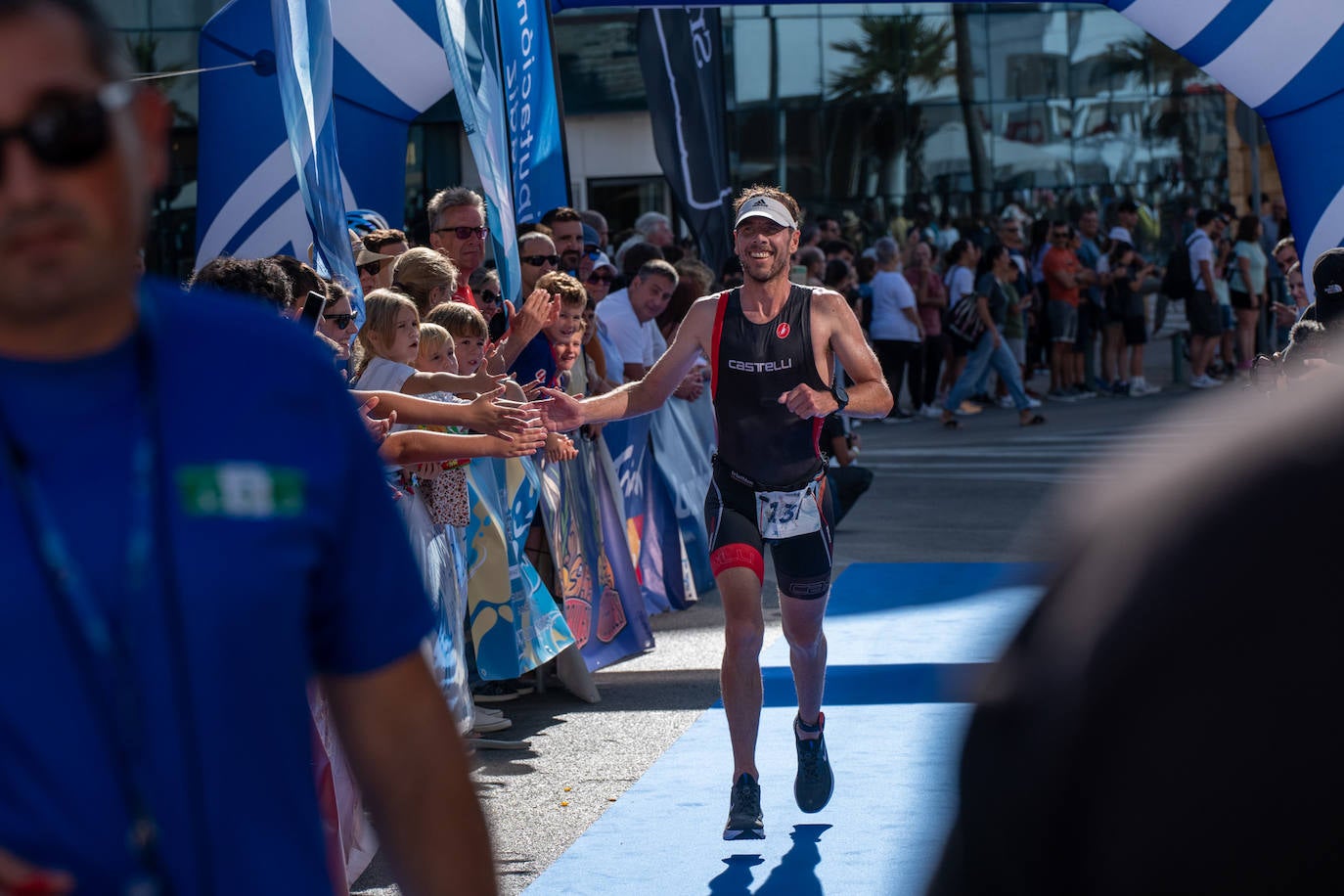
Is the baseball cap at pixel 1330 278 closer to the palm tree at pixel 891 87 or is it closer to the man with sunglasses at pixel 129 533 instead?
the man with sunglasses at pixel 129 533

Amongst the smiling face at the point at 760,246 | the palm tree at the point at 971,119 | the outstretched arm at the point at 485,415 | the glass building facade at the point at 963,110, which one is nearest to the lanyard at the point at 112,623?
the outstretched arm at the point at 485,415

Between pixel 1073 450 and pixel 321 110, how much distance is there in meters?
10.0

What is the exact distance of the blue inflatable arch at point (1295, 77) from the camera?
761cm

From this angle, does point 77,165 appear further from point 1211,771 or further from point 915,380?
point 915,380

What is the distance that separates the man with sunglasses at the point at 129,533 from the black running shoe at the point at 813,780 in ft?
13.2

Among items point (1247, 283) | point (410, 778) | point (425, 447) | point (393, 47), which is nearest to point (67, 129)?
point (410, 778)

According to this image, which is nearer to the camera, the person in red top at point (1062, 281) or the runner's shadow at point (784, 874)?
the runner's shadow at point (784, 874)

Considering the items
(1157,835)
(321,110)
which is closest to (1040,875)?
(1157,835)

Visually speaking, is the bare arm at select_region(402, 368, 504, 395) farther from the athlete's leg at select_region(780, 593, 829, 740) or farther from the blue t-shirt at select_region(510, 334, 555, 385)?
the blue t-shirt at select_region(510, 334, 555, 385)

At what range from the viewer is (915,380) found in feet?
60.2

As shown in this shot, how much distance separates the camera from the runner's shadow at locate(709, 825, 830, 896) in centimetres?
476

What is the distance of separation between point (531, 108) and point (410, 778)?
21.5 ft

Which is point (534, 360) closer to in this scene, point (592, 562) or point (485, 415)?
point (592, 562)

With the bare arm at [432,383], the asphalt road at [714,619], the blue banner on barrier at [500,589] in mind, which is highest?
the bare arm at [432,383]
